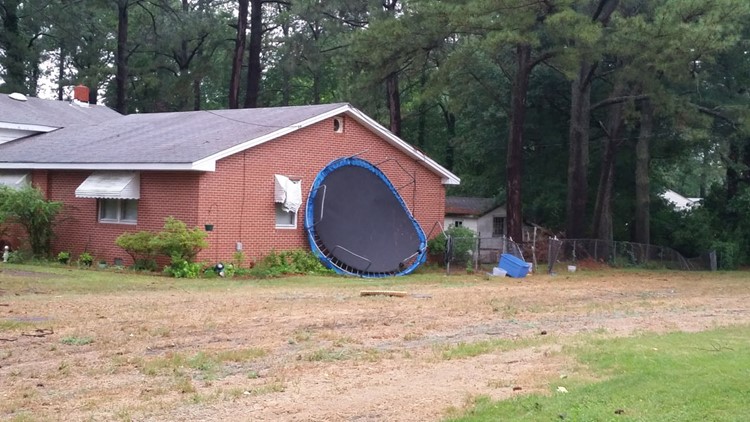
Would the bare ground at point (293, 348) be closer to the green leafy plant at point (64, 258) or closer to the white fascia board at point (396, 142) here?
the green leafy plant at point (64, 258)

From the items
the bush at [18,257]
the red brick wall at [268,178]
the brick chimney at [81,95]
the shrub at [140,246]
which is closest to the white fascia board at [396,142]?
the red brick wall at [268,178]

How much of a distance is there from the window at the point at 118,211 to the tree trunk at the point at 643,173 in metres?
20.6

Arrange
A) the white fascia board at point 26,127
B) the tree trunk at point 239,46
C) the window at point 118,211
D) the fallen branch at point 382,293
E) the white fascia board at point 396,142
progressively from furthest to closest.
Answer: the tree trunk at point 239,46 < the white fascia board at point 26,127 < the white fascia board at point 396,142 < the window at point 118,211 < the fallen branch at point 382,293

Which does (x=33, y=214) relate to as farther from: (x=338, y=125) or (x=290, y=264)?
(x=338, y=125)

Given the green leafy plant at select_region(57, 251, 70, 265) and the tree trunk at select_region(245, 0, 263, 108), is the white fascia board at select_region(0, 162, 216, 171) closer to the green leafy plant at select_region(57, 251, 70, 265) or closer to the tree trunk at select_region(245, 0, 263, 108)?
the green leafy plant at select_region(57, 251, 70, 265)

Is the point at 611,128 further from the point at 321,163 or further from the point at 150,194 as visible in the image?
the point at 150,194

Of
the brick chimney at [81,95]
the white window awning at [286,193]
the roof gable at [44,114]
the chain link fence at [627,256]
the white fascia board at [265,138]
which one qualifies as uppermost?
the brick chimney at [81,95]

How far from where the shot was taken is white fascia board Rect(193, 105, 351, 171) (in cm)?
2350

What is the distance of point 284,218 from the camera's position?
26.4m

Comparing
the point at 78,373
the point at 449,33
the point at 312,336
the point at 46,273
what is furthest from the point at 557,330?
the point at 449,33

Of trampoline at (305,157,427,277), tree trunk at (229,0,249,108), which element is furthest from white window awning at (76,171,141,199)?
tree trunk at (229,0,249,108)

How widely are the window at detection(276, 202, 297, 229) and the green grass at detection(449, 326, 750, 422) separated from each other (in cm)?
1507

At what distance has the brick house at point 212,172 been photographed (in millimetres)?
24297

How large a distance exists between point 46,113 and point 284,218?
14.0 metres
